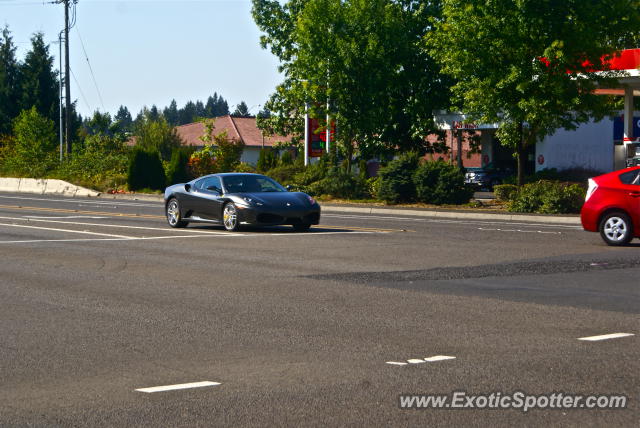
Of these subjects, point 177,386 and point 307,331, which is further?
point 307,331

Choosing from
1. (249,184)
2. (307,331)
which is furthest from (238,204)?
(307,331)

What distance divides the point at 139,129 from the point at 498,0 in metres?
60.2

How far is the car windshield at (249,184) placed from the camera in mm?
20938

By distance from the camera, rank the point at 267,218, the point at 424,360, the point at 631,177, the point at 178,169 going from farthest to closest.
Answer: the point at 178,169, the point at 267,218, the point at 631,177, the point at 424,360

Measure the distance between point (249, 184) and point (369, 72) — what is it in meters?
20.2

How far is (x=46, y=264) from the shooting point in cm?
1416

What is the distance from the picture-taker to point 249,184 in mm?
21141

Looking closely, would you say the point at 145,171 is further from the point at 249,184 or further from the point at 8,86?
the point at 8,86

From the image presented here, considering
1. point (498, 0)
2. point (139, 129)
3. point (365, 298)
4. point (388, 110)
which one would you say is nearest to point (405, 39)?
point (388, 110)

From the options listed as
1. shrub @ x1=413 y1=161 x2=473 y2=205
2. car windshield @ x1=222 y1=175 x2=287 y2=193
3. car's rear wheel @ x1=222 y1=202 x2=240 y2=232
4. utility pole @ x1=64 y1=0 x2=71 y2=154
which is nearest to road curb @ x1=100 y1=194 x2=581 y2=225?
shrub @ x1=413 y1=161 x2=473 y2=205

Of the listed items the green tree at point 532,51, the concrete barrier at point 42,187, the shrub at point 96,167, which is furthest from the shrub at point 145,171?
the green tree at point 532,51

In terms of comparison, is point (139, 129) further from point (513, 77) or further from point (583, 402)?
point (583, 402)

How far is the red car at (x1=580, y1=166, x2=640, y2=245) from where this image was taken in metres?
16.9

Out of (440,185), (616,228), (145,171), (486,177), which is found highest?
(145,171)
